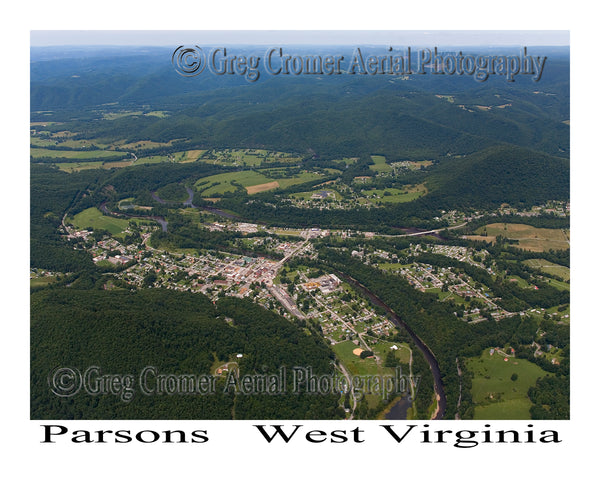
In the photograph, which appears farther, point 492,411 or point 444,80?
point 444,80

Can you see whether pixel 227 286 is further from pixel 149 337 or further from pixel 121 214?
pixel 121 214

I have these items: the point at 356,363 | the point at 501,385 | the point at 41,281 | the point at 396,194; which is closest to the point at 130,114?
the point at 396,194

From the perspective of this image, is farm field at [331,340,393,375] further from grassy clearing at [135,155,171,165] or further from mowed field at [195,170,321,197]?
grassy clearing at [135,155,171,165]

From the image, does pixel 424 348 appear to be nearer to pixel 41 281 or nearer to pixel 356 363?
pixel 356 363

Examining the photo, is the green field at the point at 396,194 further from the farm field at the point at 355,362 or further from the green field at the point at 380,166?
the farm field at the point at 355,362

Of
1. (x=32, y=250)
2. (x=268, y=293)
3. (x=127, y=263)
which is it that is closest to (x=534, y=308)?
(x=268, y=293)

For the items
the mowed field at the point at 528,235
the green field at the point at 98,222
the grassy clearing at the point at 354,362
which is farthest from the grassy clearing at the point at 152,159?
the grassy clearing at the point at 354,362

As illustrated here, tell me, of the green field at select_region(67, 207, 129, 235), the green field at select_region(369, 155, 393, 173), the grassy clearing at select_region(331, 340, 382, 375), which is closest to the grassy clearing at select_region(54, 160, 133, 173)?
the green field at select_region(67, 207, 129, 235)
